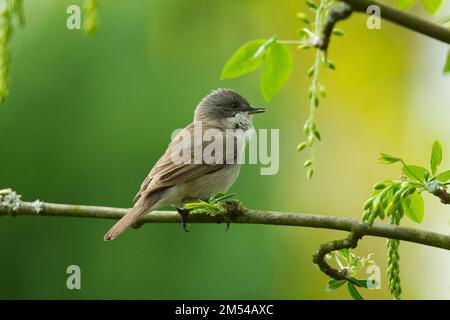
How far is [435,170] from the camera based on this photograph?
1.96m

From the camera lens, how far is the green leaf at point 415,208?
2.06 meters

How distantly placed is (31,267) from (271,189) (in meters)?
2.41

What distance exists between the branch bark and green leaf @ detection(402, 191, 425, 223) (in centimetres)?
8

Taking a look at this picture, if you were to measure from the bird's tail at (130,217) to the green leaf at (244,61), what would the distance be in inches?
32.5

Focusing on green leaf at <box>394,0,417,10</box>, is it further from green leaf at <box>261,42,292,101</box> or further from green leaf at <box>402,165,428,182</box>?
green leaf at <box>402,165,428,182</box>

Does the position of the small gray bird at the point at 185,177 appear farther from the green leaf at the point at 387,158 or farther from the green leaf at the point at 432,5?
the green leaf at the point at 432,5

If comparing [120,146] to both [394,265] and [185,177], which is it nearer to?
[185,177]

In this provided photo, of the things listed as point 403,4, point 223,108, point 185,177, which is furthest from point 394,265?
point 223,108

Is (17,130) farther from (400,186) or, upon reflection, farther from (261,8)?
(400,186)

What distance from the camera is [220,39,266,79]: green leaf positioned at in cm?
199

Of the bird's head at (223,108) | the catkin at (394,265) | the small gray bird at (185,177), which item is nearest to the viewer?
the catkin at (394,265)

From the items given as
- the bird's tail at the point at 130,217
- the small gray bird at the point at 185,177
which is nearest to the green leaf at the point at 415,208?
the bird's tail at the point at 130,217

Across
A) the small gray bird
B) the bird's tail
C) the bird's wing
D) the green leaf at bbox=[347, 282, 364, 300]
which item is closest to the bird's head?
the small gray bird

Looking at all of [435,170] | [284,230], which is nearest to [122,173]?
[284,230]
